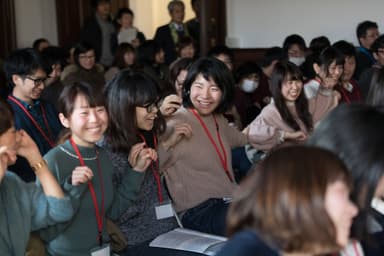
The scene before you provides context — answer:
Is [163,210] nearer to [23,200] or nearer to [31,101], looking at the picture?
[23,200]

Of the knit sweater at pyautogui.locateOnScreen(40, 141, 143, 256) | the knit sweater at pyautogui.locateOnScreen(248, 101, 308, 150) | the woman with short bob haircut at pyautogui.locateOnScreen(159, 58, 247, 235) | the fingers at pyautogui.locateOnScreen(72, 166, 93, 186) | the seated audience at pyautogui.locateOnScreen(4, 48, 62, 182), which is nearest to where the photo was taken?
the fingers at pyautogui.locateOnScreen(72, 166, 93, 186)

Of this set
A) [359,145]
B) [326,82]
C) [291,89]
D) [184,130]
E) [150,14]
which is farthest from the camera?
[150,14]

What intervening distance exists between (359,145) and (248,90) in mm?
3703

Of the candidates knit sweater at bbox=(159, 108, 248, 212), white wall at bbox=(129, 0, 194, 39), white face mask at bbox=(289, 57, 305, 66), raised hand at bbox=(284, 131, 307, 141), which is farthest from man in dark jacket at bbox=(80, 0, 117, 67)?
knit sweater at bbox=(159, 108, 248, 212)

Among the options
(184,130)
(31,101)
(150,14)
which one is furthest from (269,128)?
(150,14)

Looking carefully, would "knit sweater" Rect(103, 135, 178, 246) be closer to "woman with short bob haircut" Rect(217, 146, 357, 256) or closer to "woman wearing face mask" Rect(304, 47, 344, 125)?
"woman with short bob haircut" Rect(217, 146, 357, 256)

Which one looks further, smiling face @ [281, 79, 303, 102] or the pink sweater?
smiling face @ [281, 79, 303, 102]

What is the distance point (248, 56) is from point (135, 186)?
4418mm

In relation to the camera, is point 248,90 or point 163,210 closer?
point 163,210

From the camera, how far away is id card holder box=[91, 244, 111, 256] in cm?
214

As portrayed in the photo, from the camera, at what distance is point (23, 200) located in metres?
1.95

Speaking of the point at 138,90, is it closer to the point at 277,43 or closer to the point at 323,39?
the point at 323,39

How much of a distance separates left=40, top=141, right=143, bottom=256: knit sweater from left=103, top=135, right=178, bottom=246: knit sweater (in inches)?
4.8

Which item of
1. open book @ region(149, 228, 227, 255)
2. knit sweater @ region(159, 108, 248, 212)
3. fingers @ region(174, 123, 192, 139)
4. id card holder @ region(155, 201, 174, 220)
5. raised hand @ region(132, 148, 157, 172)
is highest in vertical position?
fingers @ region(174, 123, 192, 139)
